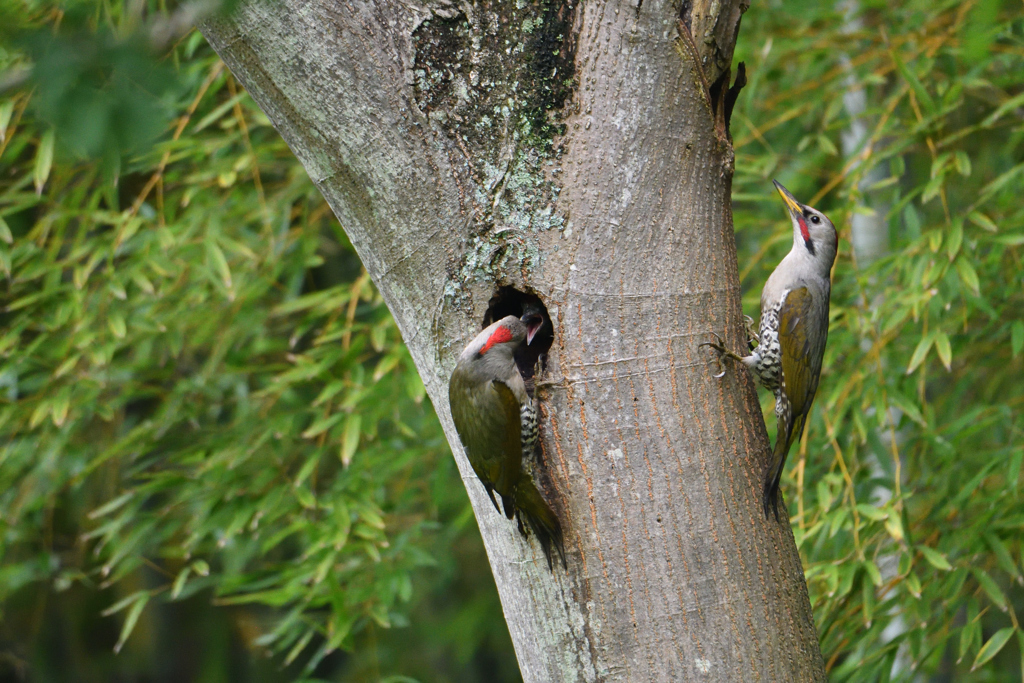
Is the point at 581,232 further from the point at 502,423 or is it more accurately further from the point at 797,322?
the point at 797,322

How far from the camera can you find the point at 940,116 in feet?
7.48

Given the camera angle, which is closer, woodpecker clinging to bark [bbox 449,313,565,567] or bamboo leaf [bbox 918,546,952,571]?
woodpecker clinging to bark [bbox 449,313,565,567]

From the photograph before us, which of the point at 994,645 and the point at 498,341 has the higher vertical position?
the point at 498,341

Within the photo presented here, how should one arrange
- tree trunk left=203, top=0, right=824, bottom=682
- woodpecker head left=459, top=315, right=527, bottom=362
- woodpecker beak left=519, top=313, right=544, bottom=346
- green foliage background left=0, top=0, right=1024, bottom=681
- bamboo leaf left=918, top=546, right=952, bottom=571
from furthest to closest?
green foliage background left=0, top=0, right=1024, bottom=681 < bamboo leaf left=918, top=546, right=952, bottom=571 < woodpecker beak left=519, top=313, right=544, bottom=346 < woodpecker head left=459, top=315, right=527, bottom=362 < tree trunk left=203, top=0, right=824, bottom=682

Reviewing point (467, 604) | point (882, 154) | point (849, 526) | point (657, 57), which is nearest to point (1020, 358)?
point (882, 154)

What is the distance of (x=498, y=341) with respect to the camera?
1.43 meters

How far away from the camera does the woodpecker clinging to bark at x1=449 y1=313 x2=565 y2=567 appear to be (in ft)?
3.92

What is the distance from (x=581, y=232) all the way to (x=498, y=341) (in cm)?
29

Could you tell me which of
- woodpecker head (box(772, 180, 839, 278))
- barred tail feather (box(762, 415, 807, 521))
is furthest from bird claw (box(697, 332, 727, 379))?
woodpecker head (box(772, 180, 839, 278))

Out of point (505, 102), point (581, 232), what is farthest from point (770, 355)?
point (505, 102)

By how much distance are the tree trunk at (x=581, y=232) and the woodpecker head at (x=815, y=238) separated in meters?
0.80

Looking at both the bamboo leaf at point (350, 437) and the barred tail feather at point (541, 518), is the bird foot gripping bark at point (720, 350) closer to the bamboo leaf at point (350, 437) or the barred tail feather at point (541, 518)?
the barred tail feather at point (541, 518)

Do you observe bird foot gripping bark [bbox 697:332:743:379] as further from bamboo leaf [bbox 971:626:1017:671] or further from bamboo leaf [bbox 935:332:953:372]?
bamboo leaf [bbox 971:626:1017:671]

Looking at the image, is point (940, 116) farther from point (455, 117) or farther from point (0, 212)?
point (0, 212)
